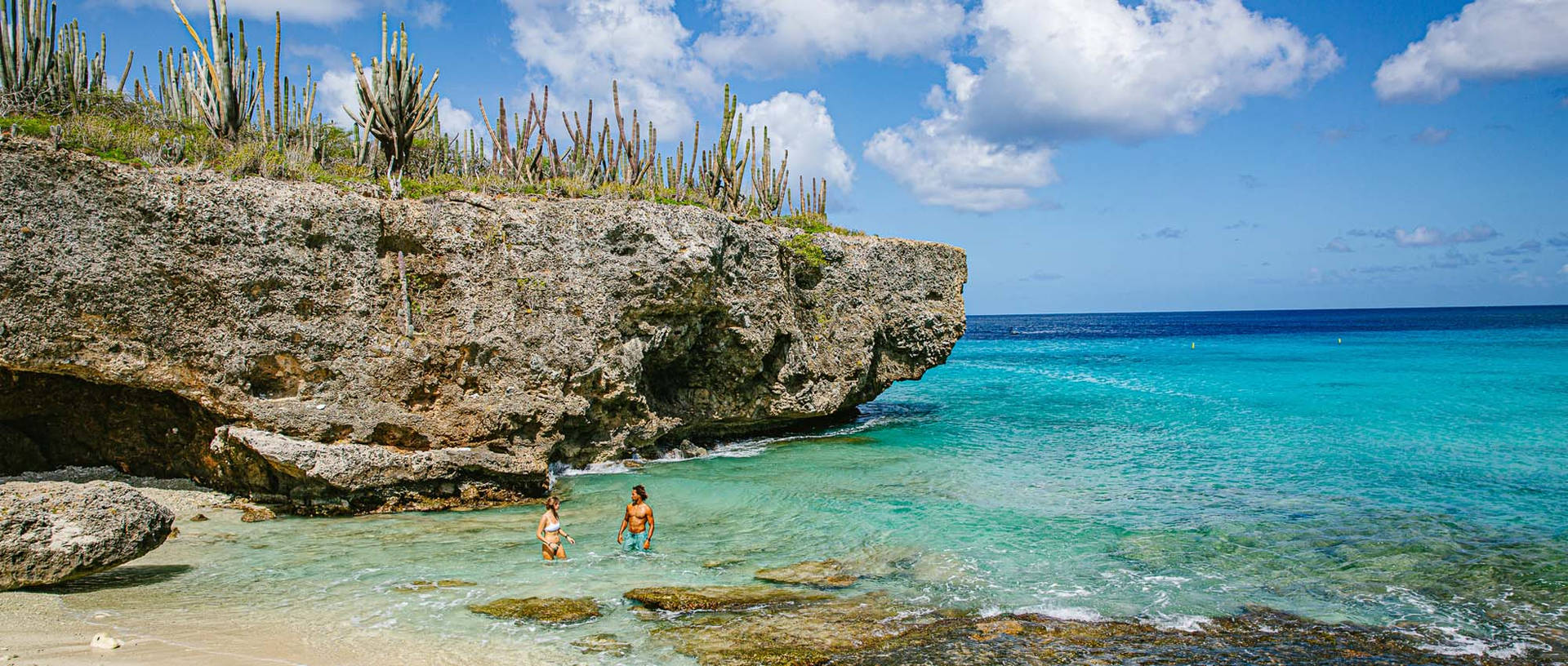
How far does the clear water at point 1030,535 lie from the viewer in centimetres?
803

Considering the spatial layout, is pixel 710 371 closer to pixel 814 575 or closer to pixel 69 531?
pixel 814 575

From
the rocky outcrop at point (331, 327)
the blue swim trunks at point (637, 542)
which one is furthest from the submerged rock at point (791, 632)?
the rocky outcrop at point (331, 327)

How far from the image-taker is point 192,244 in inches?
447

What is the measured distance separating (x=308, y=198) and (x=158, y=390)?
338 centimetres

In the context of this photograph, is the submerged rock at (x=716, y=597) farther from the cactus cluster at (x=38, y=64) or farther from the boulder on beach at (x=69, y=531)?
the cactus cluster at (x=38, y=64)

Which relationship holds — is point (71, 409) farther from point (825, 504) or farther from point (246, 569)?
point (825, 504)

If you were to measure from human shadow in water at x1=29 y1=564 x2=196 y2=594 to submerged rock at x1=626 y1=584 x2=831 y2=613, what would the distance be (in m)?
4.84

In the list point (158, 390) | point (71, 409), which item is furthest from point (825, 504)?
point (71, 409)

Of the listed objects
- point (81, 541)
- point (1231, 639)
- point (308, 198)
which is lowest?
point (1231, 639)

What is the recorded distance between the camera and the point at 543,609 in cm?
797

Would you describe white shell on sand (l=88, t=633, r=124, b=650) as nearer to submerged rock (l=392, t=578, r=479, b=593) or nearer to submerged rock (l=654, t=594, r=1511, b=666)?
submerged rock (l=392, t=578, r=479, b=593)

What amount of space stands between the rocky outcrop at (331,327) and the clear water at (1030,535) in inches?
41.1

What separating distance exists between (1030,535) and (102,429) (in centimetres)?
1375

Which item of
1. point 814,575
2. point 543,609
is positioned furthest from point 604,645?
point 814,575
